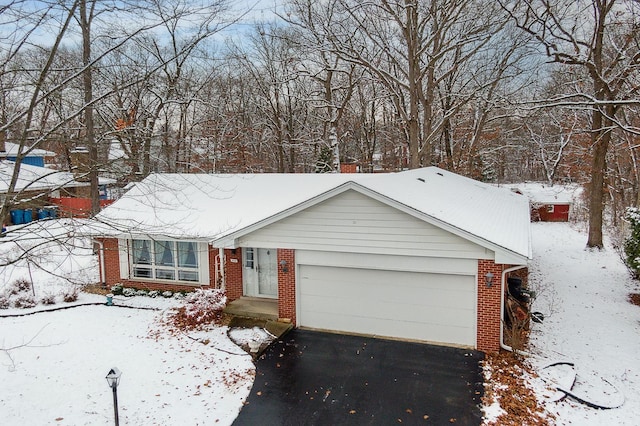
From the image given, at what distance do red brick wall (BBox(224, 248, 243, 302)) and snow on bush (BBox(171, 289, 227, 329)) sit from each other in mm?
270

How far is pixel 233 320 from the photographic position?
474 inches

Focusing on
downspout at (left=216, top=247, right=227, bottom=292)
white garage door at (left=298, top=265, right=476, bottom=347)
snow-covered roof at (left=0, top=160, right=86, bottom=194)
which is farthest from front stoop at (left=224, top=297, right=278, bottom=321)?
snow-covered roof at (left=0, top=160, right=86, bottom=194)

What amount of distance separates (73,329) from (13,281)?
211 inches

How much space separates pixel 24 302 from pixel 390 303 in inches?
443

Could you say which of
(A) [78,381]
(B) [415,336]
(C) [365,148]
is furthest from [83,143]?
(C) [365,148]

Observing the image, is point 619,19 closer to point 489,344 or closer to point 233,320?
point 489,344

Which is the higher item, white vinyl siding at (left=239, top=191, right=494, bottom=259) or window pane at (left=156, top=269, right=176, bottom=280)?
white vinyl siding at (left=239, top=191, right=494, bottom=259)

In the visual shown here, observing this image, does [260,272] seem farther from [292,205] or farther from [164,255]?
[164,255]

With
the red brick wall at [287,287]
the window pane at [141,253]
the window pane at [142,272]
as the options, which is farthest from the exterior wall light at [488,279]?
the window pane at [142,272]

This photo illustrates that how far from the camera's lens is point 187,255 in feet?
47.5

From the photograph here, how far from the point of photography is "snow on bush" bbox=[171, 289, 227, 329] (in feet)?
39.6

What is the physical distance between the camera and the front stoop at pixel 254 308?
479 inches

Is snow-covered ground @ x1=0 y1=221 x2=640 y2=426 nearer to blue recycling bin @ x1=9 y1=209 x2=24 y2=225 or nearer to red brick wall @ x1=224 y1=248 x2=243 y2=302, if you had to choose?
red brick wall @ x1=224 y1=248 x2=243 y2=302

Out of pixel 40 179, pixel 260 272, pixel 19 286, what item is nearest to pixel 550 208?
pixel 260 272
